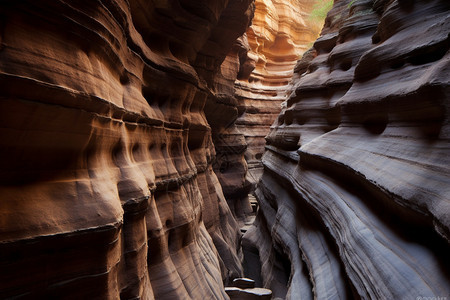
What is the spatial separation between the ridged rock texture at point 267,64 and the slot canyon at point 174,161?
11.5 m

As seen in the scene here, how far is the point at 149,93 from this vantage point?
19.6 feet

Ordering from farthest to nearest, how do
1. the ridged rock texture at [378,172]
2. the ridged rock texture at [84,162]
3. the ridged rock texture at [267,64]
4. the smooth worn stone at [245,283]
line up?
the ridged rock texture at [267,64] < the smooth worn stone at [245,283] < the ridged rock texture at [378,172] < the ridged rock texture at [84,162]

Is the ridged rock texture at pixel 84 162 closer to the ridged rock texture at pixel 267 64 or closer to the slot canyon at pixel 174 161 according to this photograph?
the slot canyon at pixel 174 161

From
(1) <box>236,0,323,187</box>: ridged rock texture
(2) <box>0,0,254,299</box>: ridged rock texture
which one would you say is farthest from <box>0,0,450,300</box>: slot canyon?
(1) <box>236,0,323,187</box>: ridged rock texture

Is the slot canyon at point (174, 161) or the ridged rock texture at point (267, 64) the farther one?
the ridged rock texture at point (267, 64)

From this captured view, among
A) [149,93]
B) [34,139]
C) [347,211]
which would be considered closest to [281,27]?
[149,93]

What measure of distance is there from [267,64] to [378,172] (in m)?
22.7

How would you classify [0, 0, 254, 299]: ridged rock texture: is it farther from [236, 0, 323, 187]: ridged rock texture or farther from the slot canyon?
[236, 0, 323, 187]: ridged rock texture

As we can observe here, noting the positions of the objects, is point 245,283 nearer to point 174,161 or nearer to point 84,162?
point 174,161

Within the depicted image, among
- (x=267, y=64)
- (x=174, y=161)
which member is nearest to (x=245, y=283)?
(x=174, y=161)

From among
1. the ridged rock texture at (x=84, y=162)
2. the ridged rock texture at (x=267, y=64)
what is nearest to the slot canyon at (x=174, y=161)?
the ridged rock texture at (x=84, y=162)

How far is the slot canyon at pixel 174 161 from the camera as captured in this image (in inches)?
97.4

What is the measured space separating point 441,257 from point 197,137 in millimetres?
7280

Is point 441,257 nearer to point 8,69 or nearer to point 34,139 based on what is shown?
point 34,139
